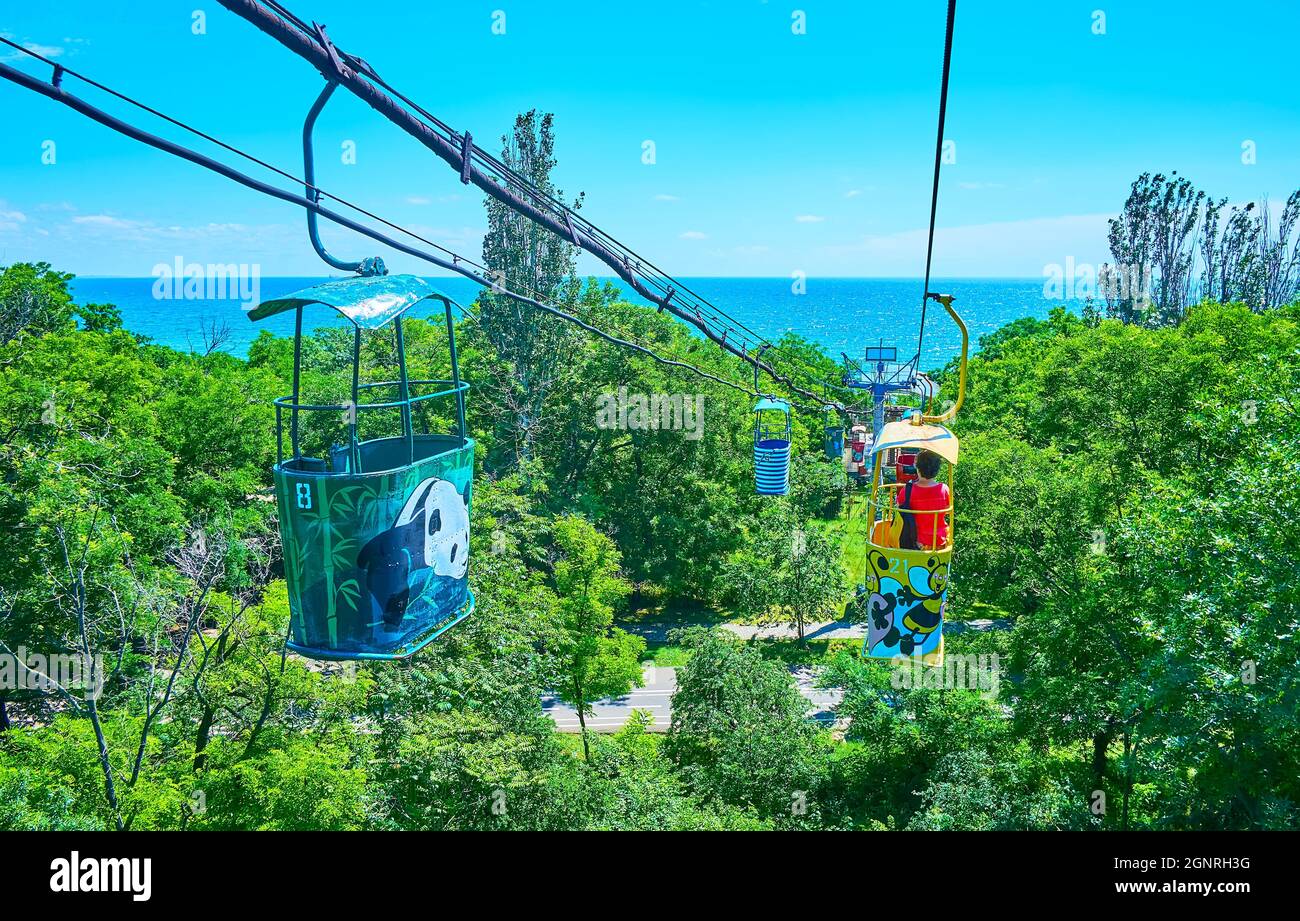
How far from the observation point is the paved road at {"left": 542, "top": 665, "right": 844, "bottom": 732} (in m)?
26.8

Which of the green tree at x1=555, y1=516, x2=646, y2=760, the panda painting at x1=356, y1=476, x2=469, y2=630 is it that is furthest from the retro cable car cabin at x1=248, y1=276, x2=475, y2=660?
the green tree at x1=555, y1=516, x2=646, y2=760

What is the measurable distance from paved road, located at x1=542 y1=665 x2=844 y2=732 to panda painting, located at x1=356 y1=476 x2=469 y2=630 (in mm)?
20069

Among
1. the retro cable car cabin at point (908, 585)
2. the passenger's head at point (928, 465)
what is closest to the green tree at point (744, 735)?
the retro cable car cabin at point (908, 585)

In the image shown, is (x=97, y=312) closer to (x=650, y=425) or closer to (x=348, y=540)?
(x=650, y=425)

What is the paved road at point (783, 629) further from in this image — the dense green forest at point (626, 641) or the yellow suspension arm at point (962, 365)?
the yellow suspension arm at point (962, 365)

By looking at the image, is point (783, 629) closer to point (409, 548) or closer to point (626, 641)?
point (626, 641)

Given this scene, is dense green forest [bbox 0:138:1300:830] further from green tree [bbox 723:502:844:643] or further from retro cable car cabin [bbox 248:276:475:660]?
retro cable car cabin [bbox 248:276:475:660]

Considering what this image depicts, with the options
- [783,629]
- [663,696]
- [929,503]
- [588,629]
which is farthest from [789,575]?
[929,503]

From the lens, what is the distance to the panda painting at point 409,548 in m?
6.27

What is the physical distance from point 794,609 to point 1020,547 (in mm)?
11423

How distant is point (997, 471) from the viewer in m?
23.5

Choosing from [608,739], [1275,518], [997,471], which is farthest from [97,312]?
[1275,518]

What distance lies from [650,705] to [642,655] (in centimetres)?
380

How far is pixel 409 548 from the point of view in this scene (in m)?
6.41
